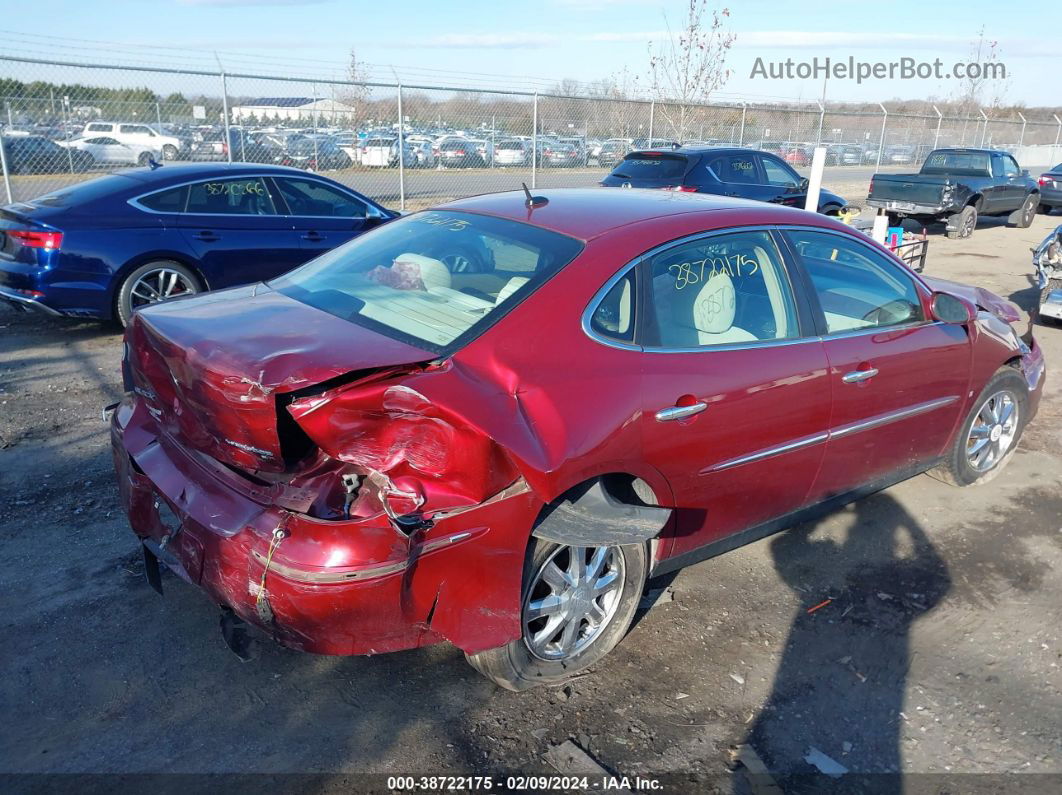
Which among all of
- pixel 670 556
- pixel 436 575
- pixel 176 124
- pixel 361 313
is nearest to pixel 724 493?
pixel 670 556

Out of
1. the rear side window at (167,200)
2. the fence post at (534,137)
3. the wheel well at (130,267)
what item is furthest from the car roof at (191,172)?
the fence post at (534,137)

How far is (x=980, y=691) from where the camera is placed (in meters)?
3.26

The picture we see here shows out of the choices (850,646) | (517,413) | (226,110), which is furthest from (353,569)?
(226,110)

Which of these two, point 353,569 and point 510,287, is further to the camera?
point 510,287

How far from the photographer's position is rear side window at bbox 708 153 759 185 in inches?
467

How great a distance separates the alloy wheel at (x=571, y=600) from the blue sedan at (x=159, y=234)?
17.5 feet

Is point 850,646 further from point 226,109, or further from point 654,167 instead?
point 226,109

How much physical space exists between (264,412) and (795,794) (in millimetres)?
2067

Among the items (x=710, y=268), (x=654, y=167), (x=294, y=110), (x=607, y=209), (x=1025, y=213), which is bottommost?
(x=1025, y=213)

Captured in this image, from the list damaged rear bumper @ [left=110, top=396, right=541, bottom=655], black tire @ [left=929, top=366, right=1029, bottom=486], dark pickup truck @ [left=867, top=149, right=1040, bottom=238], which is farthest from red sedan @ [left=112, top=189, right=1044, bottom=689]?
dark pickup truck @ [left=867, top=149, right=1040, bottom=238]

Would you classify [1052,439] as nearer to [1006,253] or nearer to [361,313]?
[361,313]

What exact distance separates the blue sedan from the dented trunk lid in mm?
4218

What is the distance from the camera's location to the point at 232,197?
7664 millimetres

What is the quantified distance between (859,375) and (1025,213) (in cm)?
1805
